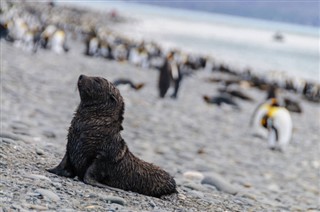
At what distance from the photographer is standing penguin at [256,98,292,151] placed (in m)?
9.84

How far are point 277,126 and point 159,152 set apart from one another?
3.18 m

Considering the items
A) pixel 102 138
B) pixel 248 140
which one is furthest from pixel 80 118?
pixel 248 140

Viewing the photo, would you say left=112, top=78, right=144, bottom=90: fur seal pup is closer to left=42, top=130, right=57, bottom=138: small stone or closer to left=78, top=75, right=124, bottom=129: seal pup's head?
left=42, top=130, right=57, bottom=138: small stone

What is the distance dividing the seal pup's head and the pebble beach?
0.53 m

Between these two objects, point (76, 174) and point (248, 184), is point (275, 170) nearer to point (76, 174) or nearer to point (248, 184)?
point (248, 184)

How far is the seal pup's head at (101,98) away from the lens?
4.05 m

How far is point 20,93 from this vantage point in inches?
369

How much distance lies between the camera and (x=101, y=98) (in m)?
4.12

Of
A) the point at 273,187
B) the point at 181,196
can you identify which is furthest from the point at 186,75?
the point at 181,196

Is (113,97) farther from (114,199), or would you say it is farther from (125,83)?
(125,83)

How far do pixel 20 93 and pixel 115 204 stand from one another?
20.1 ft

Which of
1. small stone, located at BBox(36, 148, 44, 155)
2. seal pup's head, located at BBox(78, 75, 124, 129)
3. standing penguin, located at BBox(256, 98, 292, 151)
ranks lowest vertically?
small stone, located at BBox(36, 148, 44, 155)

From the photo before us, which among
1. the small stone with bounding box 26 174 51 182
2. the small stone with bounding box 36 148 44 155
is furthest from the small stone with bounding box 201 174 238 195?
the small stone with bounding box 26 174 51 182

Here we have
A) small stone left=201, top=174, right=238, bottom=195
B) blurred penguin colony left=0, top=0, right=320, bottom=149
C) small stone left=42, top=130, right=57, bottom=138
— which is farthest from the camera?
blurred penguin colony left=0, top=0, right=320, bottom=149
